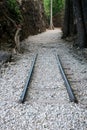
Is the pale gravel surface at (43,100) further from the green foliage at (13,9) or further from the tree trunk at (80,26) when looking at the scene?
the green foliage at (13,9)

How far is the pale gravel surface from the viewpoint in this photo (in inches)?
196

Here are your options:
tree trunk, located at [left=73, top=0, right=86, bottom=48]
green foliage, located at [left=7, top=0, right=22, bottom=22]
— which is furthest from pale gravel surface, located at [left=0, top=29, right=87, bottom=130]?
green foliage, located at [left=7, top=0, right=22, bottom=22]

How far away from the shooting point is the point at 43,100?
244 inches

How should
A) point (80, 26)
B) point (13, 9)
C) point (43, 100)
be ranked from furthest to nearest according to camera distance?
point (13, 9), point (80, 26), point (43, 100)

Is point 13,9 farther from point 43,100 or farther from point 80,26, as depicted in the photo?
point 43,100

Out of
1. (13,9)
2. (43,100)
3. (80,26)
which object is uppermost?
(13,9)

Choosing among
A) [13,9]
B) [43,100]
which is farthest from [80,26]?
[43,100]

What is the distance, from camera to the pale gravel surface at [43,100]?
16.3 feet

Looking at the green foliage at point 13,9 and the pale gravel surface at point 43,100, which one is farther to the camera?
the green foliage at point 13,9

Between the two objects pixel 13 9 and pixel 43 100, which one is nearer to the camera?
pixel 43 100

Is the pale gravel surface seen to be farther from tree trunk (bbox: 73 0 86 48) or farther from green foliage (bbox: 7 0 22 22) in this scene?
green foliage (bbox: 7 0 22 22)

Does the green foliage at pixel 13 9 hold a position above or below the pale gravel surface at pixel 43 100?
above

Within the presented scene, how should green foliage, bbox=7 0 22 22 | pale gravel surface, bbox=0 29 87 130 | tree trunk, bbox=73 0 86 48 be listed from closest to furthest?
pale gravel surface, bbox=0 29 87 130, tree trunk, bbox=73 0 86 48, green foliage, bbox=7 0 22 22

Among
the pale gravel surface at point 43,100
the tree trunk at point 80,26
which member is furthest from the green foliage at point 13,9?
the pale gravel surface at point 43,100
